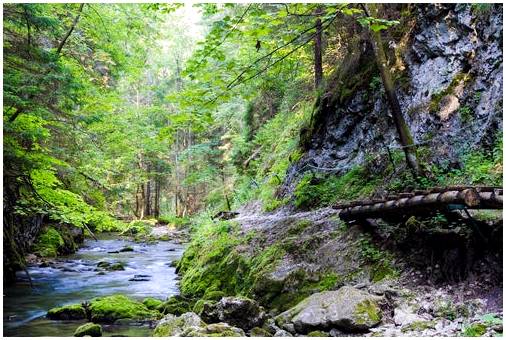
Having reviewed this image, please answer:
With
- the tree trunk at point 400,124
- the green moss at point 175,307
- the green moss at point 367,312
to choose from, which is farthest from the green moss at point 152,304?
the tree trunk at point 400,124

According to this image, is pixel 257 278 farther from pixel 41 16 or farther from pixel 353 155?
pixel 41 16

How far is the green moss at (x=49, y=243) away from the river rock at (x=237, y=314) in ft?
34.5

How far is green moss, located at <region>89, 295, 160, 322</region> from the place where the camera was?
25.9 feet

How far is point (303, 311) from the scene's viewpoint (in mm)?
5965

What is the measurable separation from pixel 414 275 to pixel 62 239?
47.2ft

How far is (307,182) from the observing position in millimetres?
10703

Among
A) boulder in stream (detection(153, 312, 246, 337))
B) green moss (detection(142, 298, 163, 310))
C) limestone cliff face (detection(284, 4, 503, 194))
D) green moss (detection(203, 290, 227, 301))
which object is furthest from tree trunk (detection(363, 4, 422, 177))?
green moss (detection(142, 298, 163, 310))

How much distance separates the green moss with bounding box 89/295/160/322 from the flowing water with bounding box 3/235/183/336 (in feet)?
1.10

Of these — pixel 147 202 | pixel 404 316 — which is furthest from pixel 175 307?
pixel 147 202

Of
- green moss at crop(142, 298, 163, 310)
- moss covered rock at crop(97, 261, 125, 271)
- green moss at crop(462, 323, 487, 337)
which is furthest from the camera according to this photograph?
moss covered rock at crop(97, 261, 125, 271)

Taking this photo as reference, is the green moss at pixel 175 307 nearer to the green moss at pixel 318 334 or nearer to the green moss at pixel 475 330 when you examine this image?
the green moss at pixel 318 334

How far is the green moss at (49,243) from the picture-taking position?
14877 mm

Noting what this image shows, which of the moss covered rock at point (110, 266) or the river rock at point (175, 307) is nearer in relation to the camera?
the river rock at point (175, 307)

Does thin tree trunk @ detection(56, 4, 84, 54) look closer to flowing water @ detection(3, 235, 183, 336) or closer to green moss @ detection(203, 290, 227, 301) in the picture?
flowing water @ detection(3, 235, 183, 336)
